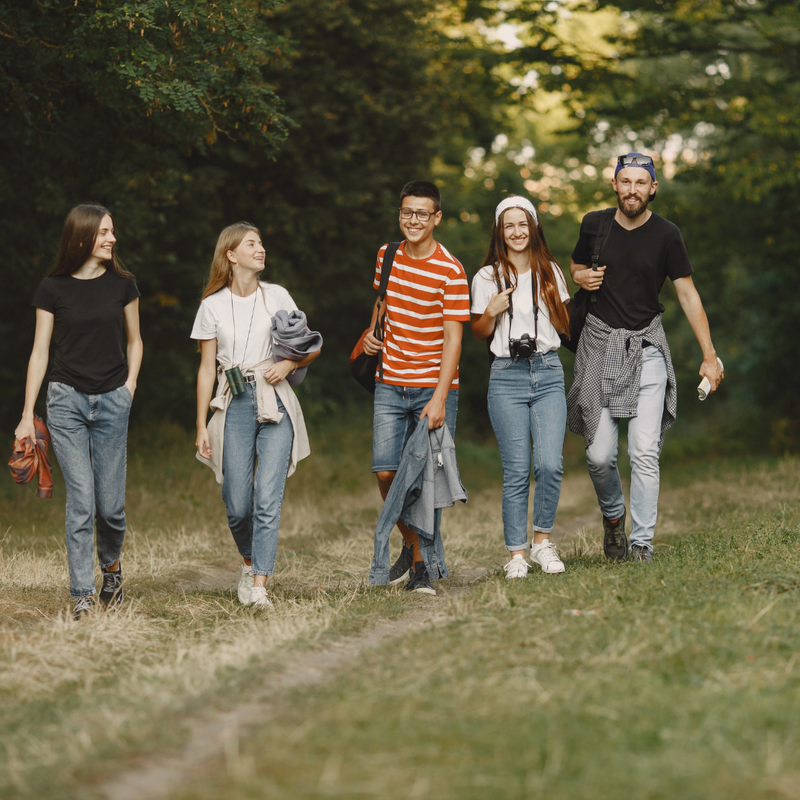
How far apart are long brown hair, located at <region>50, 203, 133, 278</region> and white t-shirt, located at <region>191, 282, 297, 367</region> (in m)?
0.73

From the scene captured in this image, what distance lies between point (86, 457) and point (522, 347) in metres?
2.61

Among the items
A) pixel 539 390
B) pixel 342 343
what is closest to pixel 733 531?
pixel 539 390

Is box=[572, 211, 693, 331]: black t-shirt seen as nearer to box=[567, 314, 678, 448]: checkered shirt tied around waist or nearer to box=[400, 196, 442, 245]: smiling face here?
box=[567, 314, 678, 448]: checkered shirt tied around waist

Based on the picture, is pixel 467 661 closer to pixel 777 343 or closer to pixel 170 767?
pixel 170 767

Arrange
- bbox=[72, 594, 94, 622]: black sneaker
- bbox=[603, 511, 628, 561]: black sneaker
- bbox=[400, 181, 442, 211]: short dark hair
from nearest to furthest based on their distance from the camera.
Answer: bbox=[72, 594, 94, 622]: black sneaker < bbox=[400, 181, 442, 211]: short dark hair < bbox=[603, 511, 628, 561]: black sneaker

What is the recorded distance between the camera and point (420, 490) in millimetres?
5871

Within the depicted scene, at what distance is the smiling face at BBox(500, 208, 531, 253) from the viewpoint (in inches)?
235

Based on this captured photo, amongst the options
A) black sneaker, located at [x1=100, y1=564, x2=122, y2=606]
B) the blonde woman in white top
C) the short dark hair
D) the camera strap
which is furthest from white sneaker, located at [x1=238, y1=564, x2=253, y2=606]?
the short dark hair

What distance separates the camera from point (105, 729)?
3402 millimetres

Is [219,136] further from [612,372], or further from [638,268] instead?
[612,372]

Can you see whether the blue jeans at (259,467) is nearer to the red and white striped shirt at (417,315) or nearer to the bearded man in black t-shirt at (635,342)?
the red and white striped shirt at (417,315)

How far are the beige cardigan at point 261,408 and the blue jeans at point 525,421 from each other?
1.19m

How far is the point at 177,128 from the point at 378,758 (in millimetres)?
7060

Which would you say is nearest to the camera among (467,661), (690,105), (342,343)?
(467,661)
